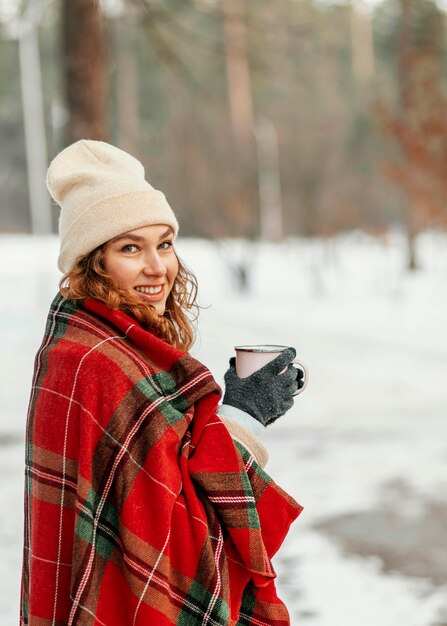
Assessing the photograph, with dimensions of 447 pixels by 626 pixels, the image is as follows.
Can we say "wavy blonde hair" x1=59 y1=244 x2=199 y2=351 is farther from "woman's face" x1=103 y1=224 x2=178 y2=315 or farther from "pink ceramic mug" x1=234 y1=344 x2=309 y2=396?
"pink ceramic mug" x1=234 y1=344 x2=309 y2=396

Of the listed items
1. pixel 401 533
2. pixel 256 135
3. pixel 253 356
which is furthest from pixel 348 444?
pixel 256 135

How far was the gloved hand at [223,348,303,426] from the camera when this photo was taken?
2.05 metres

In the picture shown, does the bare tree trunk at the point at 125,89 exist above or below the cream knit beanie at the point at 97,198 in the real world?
above

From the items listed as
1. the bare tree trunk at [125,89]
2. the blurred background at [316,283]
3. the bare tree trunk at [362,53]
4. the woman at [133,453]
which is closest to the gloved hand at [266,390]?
the woman at [133,453]

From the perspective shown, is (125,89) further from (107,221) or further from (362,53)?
(107,221)

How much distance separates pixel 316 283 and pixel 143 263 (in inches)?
589

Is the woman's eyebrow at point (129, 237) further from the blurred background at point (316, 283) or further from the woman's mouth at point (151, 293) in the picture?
the blurred background at point (316, 283)

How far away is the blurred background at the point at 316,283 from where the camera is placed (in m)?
4.44

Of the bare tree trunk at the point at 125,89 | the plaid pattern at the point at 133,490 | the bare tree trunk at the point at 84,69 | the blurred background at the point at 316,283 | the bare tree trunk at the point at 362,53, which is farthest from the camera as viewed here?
the bare tree trunk at the point at 362,53

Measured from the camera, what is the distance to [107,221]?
2027mm

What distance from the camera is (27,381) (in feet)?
28.7

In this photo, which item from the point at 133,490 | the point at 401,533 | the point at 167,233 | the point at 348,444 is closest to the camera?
the point at 133,490

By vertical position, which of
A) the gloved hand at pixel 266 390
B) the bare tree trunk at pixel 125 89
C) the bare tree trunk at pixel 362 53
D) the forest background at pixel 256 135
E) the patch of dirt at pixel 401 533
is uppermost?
the bare tree trunk at pixel 362 53

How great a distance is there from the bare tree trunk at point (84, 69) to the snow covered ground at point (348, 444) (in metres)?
2.53
